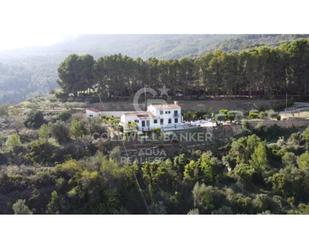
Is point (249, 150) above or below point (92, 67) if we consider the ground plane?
below

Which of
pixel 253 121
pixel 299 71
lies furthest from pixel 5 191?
pixel 299 71

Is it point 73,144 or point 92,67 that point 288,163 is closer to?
point 73,144

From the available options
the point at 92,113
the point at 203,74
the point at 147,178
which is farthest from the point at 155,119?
the point at 203,74

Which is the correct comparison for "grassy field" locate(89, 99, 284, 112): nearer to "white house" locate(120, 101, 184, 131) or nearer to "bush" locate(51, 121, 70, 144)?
"white house" locate(120, 101, 184, 131)

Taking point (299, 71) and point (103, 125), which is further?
point (299, 71)

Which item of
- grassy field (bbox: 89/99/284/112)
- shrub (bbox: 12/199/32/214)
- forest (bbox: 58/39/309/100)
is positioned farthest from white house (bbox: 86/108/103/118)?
shrub (bbox: 12/199/32/214)

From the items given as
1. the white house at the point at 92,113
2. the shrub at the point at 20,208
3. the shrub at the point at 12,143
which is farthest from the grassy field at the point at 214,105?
the shrub at the point at 20,208
